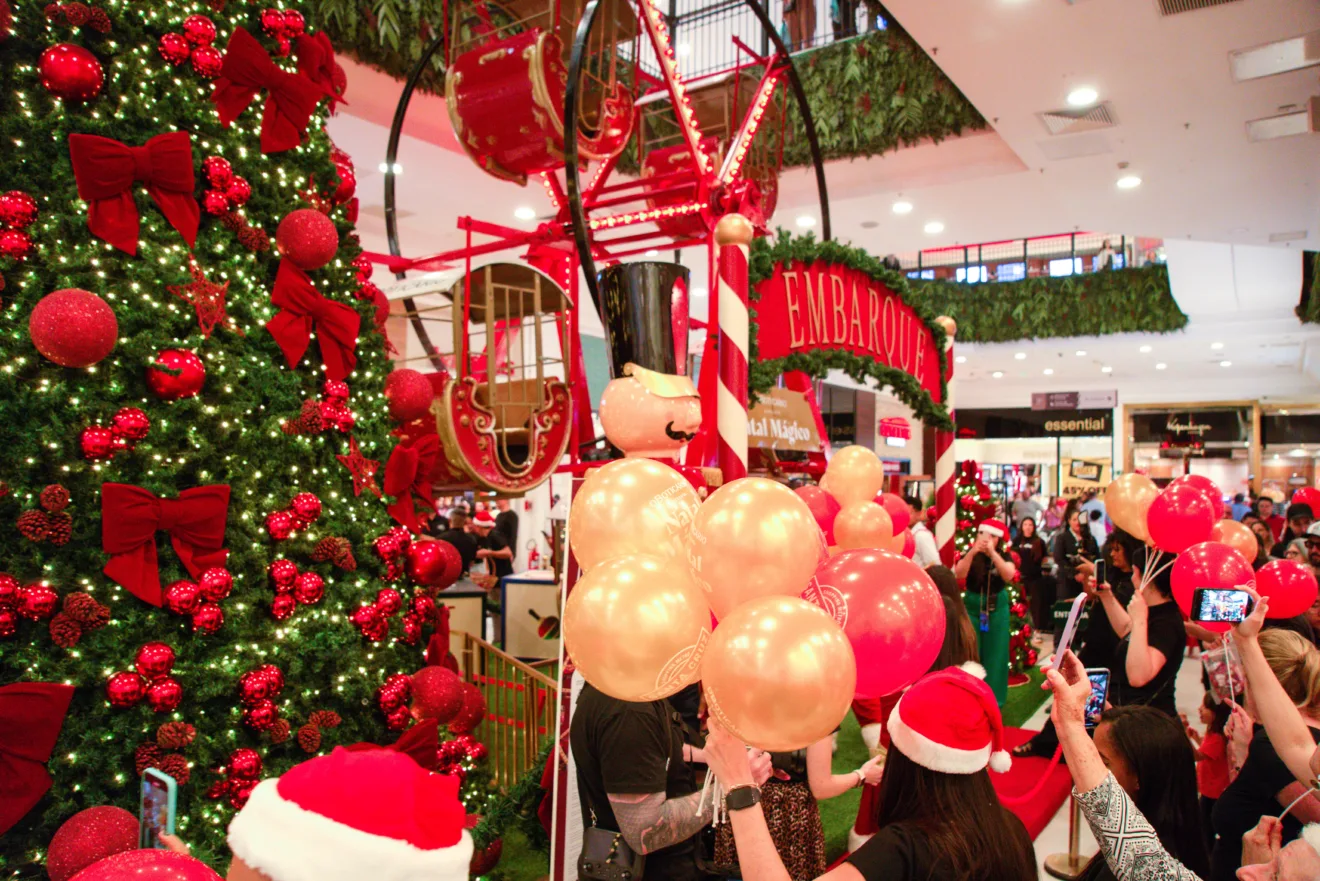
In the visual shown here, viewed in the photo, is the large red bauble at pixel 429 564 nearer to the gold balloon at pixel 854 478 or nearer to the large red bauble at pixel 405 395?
the large red bauble at pixel 405 395

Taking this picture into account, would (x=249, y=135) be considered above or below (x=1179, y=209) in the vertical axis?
below

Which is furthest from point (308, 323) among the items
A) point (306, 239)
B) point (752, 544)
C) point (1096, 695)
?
point (1096, 695)

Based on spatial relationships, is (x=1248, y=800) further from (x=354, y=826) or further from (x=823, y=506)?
(x=354, y=826)

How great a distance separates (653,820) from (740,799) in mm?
546

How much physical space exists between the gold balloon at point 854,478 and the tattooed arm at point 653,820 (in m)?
1.67

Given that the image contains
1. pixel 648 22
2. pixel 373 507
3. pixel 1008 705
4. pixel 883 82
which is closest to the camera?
pixel 373 507

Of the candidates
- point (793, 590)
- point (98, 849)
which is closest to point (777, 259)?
point (793, 590)

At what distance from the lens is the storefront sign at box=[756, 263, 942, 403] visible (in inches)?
127

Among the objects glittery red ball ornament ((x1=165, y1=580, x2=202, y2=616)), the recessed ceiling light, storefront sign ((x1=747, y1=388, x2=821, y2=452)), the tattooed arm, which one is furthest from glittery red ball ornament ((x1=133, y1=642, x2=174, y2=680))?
the recessed ceiling light

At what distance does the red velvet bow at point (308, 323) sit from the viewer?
9.29 feet

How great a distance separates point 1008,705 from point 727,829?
5066 mm

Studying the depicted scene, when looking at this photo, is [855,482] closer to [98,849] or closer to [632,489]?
[632,489]

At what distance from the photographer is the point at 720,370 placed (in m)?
2.54

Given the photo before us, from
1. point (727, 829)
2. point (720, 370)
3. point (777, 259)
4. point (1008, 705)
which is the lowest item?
point (1008, 705)
